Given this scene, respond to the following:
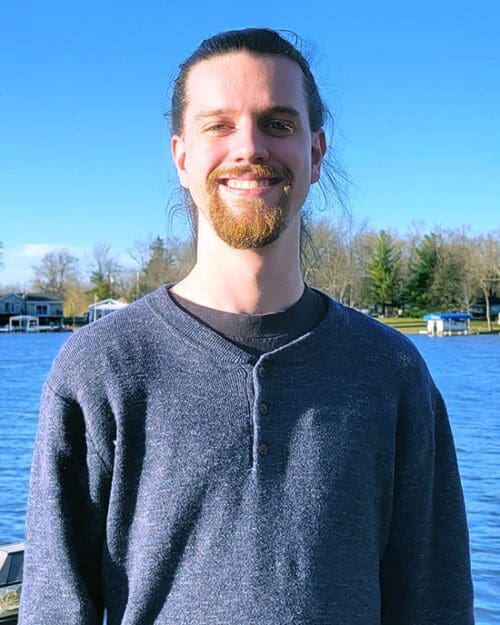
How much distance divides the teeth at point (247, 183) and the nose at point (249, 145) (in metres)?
0.04

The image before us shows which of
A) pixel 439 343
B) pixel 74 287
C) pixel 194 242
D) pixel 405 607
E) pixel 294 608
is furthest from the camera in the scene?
pixel 74 287

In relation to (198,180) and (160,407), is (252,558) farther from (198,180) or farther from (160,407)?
(198,180)

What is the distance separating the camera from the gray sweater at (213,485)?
154 centimetres

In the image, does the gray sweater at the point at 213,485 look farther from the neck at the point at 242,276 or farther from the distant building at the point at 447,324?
the distant building at the point at 447,324

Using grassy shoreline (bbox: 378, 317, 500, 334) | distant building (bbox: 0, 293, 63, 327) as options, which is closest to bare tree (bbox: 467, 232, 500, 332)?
grassy shoreline (bbox: 378, 317, 500, 334)

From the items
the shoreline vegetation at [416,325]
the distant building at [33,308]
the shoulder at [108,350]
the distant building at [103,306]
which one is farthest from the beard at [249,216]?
the distant building at [33,308]

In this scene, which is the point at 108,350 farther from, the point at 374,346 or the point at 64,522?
the point at 374,346

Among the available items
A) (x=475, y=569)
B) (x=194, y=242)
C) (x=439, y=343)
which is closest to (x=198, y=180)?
(x=194, y=242)

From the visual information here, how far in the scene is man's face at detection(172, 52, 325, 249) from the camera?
170 centimetres

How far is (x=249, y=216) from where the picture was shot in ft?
5.54

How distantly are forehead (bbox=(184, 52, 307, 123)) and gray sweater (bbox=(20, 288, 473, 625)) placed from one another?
0.41 meters

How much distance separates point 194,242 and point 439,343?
167 feet

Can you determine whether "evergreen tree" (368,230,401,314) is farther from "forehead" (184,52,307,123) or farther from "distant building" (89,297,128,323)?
"forehead" (184,52,307,123)

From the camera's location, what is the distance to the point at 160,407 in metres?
1.61
